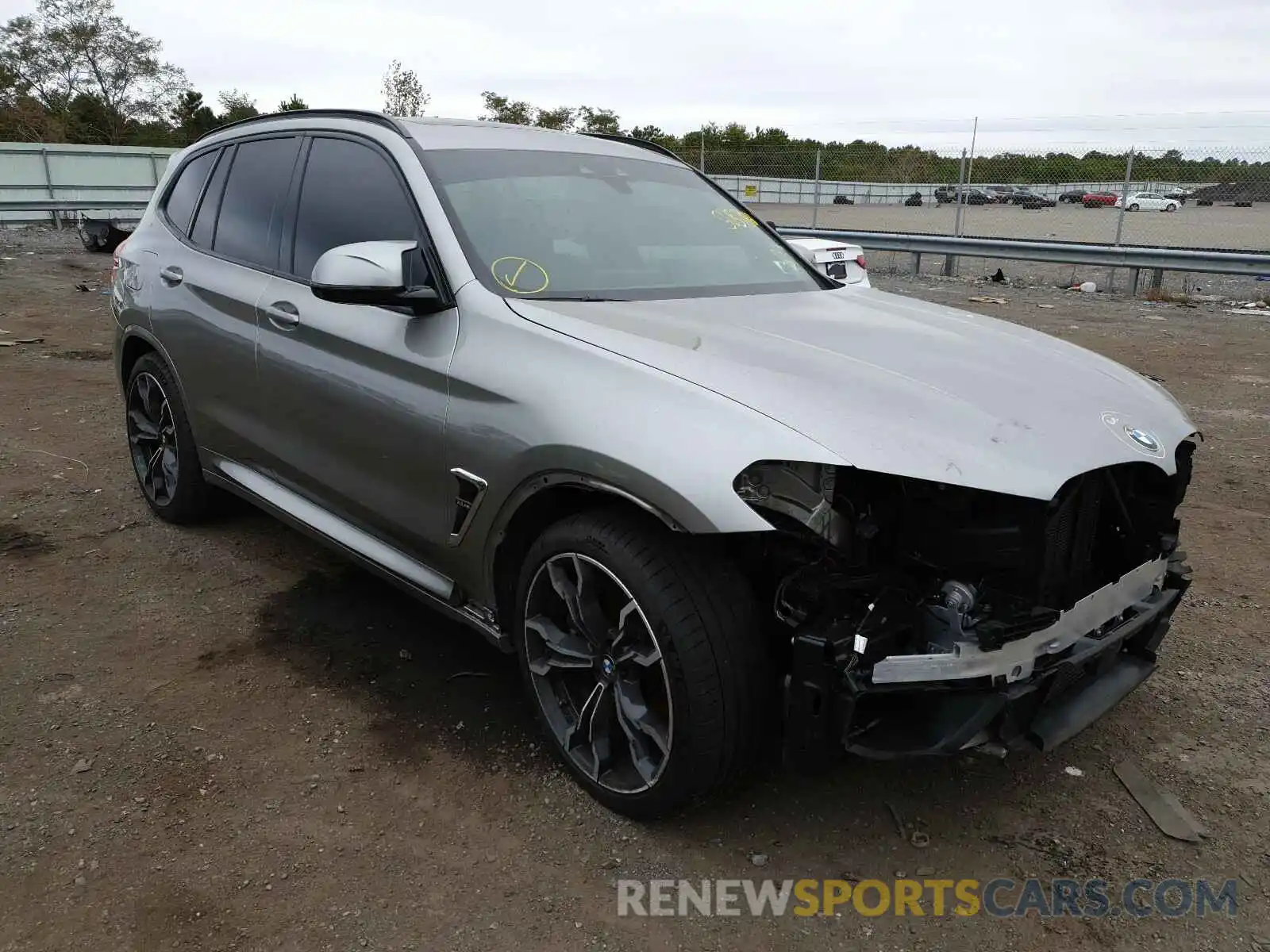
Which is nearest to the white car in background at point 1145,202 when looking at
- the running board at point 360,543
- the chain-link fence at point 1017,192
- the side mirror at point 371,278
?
the chain-link fence at point 1017,192

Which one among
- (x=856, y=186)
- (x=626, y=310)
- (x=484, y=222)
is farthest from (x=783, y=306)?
(x=856, y=186)

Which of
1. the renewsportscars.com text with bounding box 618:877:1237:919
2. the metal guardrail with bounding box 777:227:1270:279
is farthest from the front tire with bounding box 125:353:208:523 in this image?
the metal guardrail with bounding box 777:227:1270:279

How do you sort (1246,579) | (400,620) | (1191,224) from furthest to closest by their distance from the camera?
(1191,224), (1246,579), (400,620)

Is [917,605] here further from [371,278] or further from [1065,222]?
[1065,222]

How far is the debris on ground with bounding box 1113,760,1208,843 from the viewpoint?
8.19ft

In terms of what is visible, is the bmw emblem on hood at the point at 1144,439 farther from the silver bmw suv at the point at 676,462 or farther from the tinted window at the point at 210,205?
the tinted window at the point at 210,205

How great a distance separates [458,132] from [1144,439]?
2426 mm

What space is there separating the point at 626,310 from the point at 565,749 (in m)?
1.26

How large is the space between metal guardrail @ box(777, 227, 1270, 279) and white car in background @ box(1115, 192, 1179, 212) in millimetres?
891

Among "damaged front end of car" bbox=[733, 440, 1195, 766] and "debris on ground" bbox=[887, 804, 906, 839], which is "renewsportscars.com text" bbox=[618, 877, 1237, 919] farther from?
"damaged front end of car" bbox=[733, 440, 1195, 766]

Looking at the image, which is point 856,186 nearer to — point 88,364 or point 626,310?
point 88,364

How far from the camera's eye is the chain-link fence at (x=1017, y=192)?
45.5 ft

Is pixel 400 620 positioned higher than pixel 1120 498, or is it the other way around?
pixel 1120 498

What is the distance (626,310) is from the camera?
9.00ft
